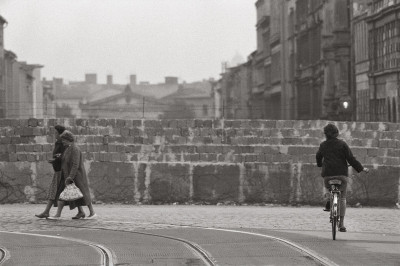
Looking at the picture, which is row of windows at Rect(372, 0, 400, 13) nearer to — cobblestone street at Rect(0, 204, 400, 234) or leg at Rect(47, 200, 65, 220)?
cobblestone street at Rect(0, 204, 400, 234)

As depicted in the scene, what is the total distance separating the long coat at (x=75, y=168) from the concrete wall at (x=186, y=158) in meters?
6.21

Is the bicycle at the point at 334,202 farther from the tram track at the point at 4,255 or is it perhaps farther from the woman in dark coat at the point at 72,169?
the woman in dark coat at the point at 72,169

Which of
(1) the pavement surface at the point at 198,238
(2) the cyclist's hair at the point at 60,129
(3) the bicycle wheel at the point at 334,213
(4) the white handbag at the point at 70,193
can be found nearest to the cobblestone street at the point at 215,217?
(1) the pavement surface at the point at 198,238

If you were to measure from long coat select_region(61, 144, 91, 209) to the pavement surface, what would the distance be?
0.56 metres

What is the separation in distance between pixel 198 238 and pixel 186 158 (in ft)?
35.4

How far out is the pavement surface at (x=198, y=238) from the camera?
12.9 meters

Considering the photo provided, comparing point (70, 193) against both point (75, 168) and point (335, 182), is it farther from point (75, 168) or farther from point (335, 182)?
point (335, 182)

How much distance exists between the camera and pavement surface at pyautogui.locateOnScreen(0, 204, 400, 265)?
12867 millimetres

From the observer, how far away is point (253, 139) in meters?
26.6

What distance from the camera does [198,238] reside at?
15789mm

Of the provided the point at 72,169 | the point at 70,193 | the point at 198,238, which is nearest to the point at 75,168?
the point at 72,169

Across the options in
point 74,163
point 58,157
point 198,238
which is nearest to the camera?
point 198,238

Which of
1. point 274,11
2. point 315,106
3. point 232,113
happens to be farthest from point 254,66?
point 315,106

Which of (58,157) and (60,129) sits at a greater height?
(60,129)
